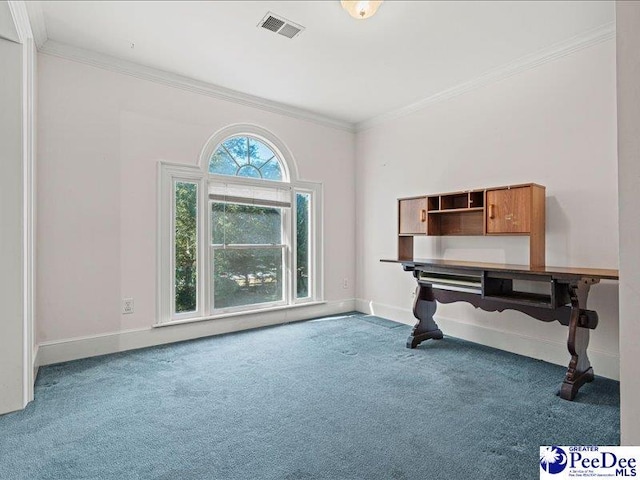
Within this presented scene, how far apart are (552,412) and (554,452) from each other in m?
0.55

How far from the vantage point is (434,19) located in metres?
2.56

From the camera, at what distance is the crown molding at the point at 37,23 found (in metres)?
2.41

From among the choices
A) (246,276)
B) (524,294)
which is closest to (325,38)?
(246,276)

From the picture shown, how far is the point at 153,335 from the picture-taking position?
11.0 ft

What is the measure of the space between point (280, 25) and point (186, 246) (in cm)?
228

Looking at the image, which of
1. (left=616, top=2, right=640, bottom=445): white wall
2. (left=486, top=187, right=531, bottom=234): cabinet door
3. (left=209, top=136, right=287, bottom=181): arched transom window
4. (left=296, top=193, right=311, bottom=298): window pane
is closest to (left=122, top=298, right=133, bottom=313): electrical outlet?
(left=209, top=136, right=287, bottom=181): arched transom window

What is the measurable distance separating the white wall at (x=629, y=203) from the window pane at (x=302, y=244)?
3.96 metres

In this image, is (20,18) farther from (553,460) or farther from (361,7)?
(553,460)

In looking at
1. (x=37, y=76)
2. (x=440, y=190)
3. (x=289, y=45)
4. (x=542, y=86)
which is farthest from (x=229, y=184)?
(x=542, y=86)

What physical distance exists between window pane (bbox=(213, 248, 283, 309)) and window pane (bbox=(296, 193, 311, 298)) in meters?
0.28

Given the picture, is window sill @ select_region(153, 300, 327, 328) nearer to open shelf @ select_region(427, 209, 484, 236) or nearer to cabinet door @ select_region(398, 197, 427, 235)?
cabinet door @ select_region(398, 197, 427, 235)

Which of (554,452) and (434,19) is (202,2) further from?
(554,452)

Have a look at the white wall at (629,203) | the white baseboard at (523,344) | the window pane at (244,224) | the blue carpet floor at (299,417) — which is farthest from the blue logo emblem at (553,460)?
the window pane at (244,224)

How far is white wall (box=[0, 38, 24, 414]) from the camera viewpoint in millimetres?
2121
